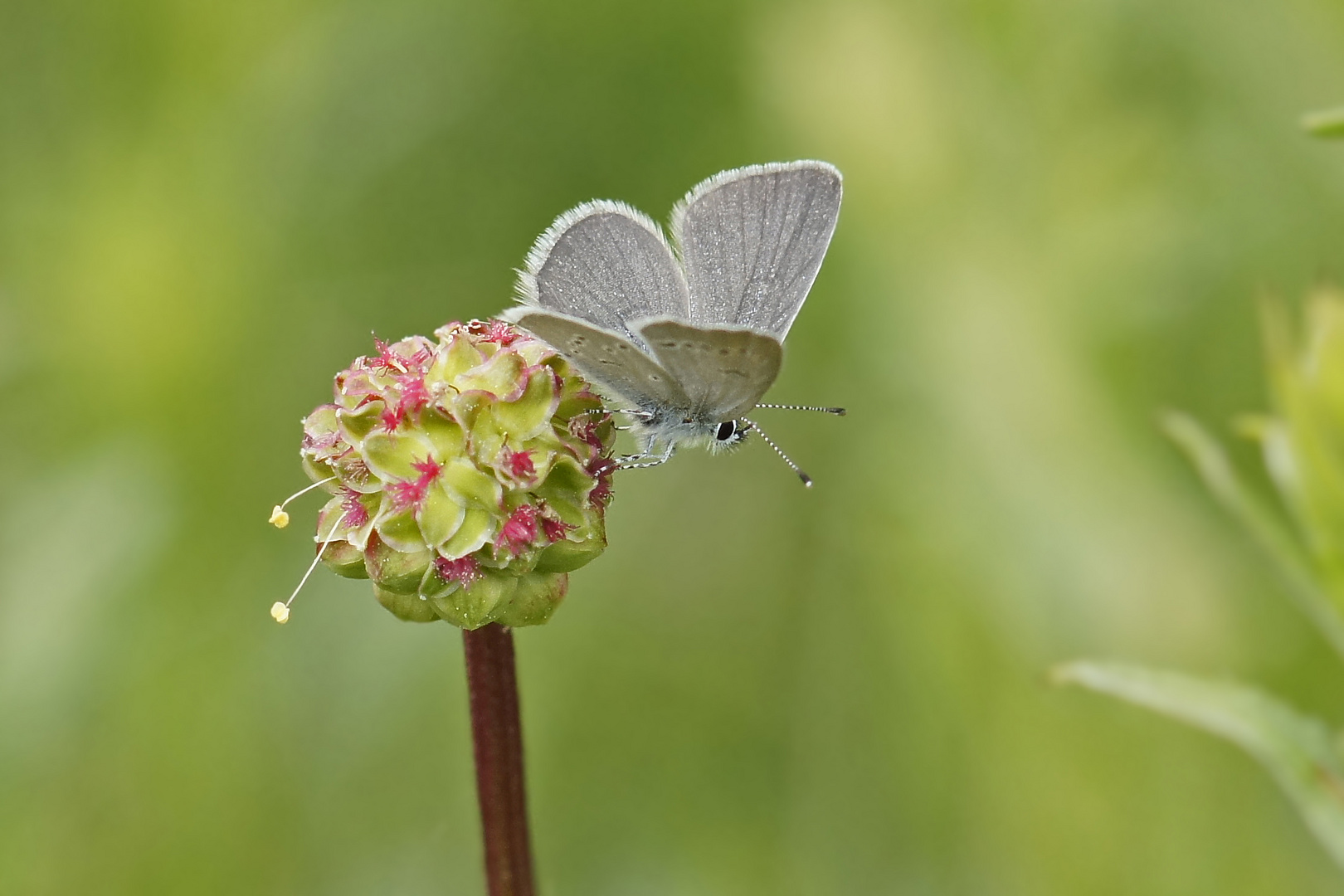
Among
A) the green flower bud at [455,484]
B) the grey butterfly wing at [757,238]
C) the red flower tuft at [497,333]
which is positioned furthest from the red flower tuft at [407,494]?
the grey butterfly wing at [757,238]

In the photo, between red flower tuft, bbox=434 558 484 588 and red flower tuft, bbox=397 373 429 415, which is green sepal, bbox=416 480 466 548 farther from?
red flower tuft, bbox=397 373 429 415

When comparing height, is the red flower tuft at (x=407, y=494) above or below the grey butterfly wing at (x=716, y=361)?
below

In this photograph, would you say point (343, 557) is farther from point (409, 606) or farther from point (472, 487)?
point (472, 487)

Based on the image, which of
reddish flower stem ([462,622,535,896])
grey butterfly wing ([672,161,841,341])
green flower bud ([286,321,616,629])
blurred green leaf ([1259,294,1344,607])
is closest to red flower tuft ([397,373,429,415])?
green flower bud ([286,321,616,629])

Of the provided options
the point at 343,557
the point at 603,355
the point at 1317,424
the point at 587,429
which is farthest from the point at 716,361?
the point at 1317,424

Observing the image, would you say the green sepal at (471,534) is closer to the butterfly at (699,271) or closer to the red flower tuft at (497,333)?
the red flower tuft at (497,333)

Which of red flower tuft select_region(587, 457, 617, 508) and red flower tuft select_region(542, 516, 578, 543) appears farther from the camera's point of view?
red flower tuft select_region(587, 457, 617, 508)

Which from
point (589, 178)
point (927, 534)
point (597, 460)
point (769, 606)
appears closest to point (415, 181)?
point (589, 178)
